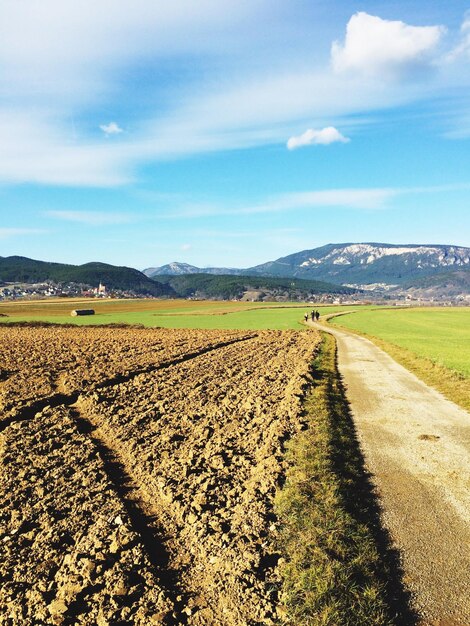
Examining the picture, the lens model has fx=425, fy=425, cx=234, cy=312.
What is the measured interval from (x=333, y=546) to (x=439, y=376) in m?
19.5

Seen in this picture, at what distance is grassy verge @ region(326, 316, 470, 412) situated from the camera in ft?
63.0

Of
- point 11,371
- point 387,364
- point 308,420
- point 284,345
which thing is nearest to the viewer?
point 308,420

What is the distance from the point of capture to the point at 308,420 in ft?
48.0

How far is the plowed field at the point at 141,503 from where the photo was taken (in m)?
5.90

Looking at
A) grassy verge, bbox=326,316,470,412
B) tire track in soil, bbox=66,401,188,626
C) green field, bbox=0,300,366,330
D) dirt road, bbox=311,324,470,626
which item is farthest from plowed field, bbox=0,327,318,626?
green field, bbox=0,300,366,330

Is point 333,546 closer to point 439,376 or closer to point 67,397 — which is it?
point 67,397

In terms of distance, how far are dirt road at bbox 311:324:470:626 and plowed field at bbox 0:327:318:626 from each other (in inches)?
89.1

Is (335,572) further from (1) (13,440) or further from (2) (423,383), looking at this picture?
(2) (423,383)

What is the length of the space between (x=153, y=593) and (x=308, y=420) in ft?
30.8

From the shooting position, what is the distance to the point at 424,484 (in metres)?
9.85

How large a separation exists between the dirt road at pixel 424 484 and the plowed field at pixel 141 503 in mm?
2262

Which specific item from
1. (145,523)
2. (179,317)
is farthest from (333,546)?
(179,317)

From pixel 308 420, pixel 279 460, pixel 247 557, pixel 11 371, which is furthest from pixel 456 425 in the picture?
pixel 11 371

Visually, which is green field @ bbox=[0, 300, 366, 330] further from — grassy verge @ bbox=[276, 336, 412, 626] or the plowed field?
grassy verge @ bbox=[276, 336, 412, 626]
